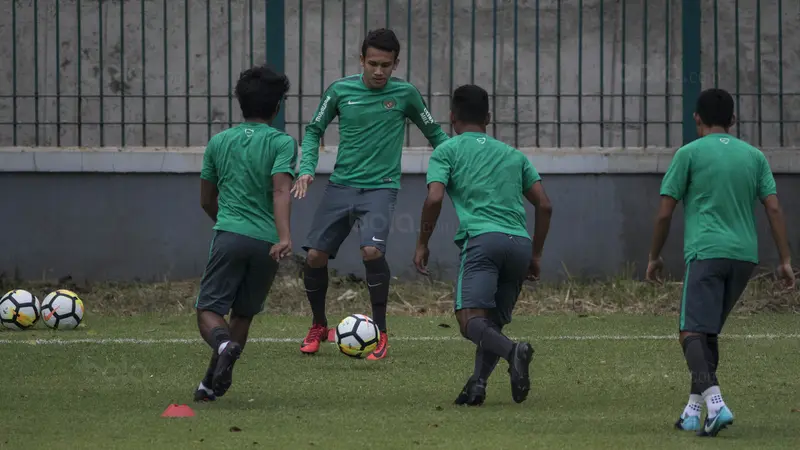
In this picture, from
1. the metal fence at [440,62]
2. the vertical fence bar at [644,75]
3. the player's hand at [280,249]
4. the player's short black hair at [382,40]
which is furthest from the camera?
the metal fence at [440,62]

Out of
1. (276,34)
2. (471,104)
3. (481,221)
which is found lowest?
(481,221)

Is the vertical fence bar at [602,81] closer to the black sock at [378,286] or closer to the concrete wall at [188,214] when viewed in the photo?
the concrete wall at [188,214]

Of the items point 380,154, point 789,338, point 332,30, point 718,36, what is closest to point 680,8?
point 718,36

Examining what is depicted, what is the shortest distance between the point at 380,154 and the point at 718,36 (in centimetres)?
517

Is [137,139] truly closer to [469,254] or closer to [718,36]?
[718,36]

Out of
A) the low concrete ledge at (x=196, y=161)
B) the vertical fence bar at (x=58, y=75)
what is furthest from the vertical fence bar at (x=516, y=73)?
the vertical fence bar at (x=58, y=75)

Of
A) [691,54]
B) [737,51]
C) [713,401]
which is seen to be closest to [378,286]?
[713,401]

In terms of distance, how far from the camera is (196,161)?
11.9 metres

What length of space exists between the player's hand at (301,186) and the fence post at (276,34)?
4487 mm

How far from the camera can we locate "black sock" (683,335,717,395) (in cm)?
548

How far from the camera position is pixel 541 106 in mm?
12516

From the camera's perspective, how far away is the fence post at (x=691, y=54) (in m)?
12.0

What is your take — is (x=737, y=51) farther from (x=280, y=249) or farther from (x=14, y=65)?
(x=280, y=249)

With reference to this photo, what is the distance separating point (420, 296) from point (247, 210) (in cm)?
513
